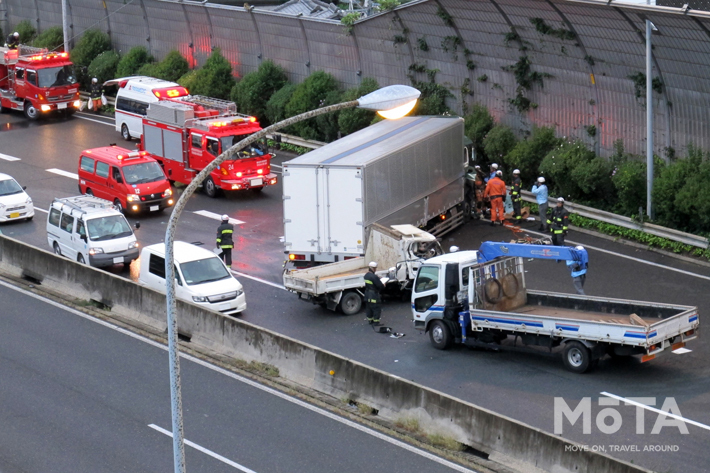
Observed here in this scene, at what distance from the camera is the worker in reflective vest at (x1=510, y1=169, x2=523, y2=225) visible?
96.2 feet

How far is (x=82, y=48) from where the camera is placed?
48.5m

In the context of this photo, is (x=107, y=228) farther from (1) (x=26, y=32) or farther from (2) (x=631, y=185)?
(1) (x=26, y=32)

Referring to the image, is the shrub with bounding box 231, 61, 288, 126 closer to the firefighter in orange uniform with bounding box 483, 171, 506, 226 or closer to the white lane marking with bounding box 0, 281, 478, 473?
the firefighter in orange uniform with bounding box 483, 171, 506, 226

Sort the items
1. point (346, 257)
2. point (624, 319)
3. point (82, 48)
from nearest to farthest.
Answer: point (624, 319), point (346, 257), point (82, 48)

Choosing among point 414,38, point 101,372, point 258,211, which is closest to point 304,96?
point 414,38

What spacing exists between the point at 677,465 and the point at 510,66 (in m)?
18.5

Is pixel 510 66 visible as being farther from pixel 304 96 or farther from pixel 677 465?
pixel 677 465

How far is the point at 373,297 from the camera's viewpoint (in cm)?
2211

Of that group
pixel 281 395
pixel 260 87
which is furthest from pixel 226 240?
pixel 260 87

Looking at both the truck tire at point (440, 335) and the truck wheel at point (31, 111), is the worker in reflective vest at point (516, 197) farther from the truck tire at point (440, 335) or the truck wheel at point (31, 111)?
the truck wheel at point (31, 111)

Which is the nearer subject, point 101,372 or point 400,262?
point 101,372

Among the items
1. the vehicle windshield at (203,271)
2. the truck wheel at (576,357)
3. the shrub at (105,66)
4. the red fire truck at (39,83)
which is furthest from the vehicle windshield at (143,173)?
the shrub at (105,66)

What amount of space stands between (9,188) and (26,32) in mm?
25453

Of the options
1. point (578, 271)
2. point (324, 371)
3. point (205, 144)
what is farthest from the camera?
point (205, 144)
